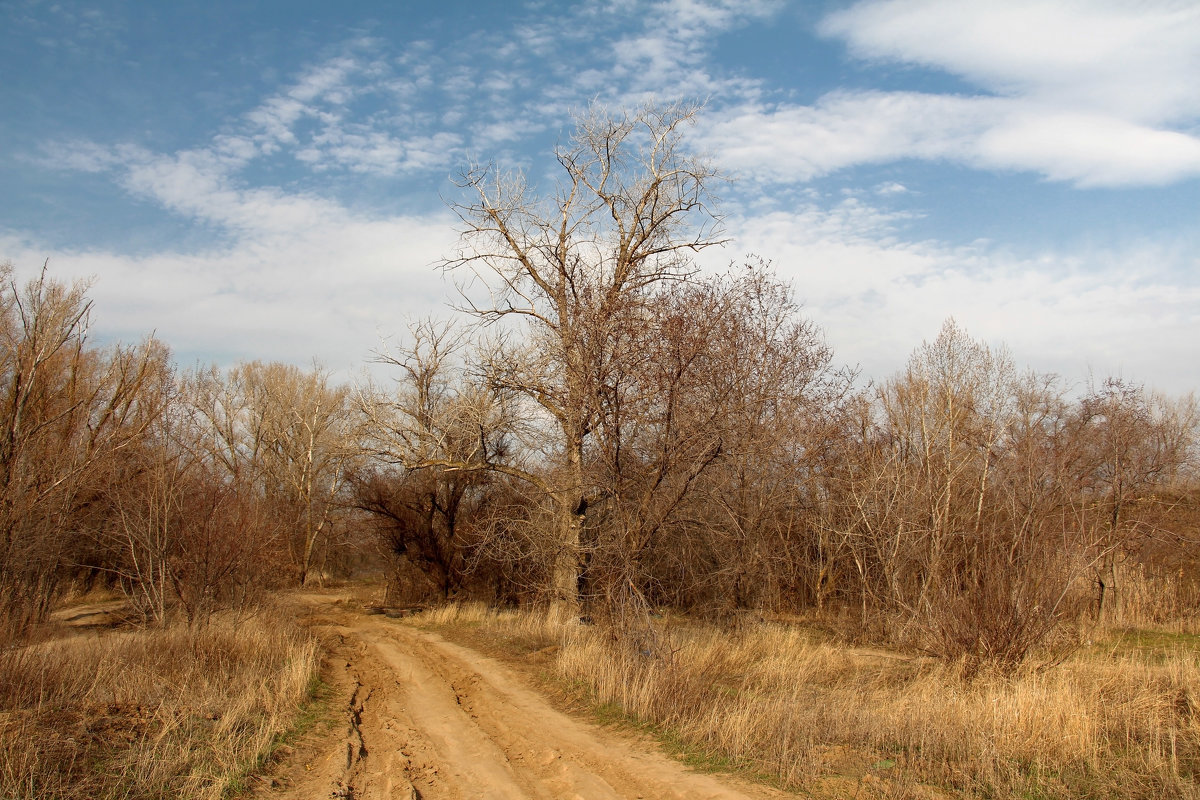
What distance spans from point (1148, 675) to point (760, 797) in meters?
5.70

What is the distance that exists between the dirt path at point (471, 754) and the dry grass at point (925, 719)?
2.09ft

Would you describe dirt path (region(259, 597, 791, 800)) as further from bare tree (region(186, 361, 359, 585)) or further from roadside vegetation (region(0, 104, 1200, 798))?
bare tree (region(186, 361, 359, 585))

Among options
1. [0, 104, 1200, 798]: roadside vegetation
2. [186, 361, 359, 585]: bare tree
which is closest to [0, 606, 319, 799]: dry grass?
[0, 104, 1200, 798]: roadside vegetation

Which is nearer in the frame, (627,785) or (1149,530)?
(627,785)

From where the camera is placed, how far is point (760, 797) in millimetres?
5484

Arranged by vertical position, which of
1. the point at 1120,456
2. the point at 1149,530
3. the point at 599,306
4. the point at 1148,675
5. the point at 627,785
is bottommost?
the point at 627,785

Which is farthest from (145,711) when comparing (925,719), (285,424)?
(285,424)

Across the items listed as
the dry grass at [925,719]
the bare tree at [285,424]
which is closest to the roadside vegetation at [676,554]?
the dry grass at [925,719]

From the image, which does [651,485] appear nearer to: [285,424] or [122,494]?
[122,494]

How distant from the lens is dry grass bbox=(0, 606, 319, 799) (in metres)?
5.32

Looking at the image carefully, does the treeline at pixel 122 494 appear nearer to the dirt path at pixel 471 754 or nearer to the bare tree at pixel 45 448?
the bare tree at pixel 45 448

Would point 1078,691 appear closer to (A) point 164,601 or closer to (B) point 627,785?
(B) point 627,785

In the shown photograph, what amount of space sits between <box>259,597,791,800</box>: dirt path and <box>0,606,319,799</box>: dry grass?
55 centimetres

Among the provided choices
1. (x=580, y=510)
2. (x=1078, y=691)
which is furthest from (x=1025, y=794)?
(x=580, y=510)
